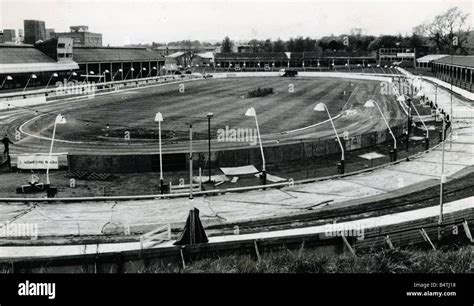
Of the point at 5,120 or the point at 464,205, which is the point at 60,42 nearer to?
the point at 5,120

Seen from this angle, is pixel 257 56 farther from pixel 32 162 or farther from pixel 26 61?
pixel 32 162

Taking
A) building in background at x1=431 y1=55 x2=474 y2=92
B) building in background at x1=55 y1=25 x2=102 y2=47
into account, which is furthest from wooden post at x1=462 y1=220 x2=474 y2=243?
building in background at x1=55 y1=25 x2=102 y2=47

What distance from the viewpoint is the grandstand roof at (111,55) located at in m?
92.9

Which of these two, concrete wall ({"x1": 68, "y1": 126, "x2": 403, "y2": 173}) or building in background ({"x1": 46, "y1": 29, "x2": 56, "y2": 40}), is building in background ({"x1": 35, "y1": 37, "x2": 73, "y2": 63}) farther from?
concrete wall ({"x1": 68, "y1": 126, "x2": 403, "y2": 173})

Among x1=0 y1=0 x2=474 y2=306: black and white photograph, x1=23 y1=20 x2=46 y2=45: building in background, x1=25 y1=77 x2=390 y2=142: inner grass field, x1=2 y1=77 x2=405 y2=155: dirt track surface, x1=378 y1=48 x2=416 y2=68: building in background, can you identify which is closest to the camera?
x1=0 y1=0 x2=474 y2=306: black and white photograph

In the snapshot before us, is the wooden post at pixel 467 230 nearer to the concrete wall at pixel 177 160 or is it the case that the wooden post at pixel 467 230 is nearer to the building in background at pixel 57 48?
the concrete wall at pixel 177 160

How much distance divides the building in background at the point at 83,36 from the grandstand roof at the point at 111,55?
23.5 m

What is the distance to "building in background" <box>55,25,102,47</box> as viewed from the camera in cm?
14610

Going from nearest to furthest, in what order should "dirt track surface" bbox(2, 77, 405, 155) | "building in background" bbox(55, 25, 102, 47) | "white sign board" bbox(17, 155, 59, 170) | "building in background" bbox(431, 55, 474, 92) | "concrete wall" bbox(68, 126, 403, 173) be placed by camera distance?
"concrete wall" bbox(68, 126, 403, 173), "white sign board" bbox(17, 155, 59, 170), "dirt track surface" bbox(2, 77, 405, 155), "building in background" bbox(431, 55, 474, 92), "building in background" bbox(55, 25, 102, 47)

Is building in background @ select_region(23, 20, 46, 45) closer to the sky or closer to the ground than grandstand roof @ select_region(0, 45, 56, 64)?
closer to the sky

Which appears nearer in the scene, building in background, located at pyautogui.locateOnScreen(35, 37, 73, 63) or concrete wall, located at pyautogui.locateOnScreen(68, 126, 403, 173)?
concrete wall, located at pyautogui.locateOnScreen(68, 126, 403, 173)

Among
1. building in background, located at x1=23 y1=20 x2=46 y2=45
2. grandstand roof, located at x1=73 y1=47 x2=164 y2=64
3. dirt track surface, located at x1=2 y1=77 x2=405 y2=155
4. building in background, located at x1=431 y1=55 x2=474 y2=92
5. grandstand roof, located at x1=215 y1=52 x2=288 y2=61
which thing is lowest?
dirt track surface, located at x1=2 y1=77 x2=405 y2=155

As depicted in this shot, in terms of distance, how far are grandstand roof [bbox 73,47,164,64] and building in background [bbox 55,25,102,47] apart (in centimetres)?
2354

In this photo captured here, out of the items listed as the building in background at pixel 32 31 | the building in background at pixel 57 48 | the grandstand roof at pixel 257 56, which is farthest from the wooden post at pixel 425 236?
the grandstand roof at pixel 257 56
